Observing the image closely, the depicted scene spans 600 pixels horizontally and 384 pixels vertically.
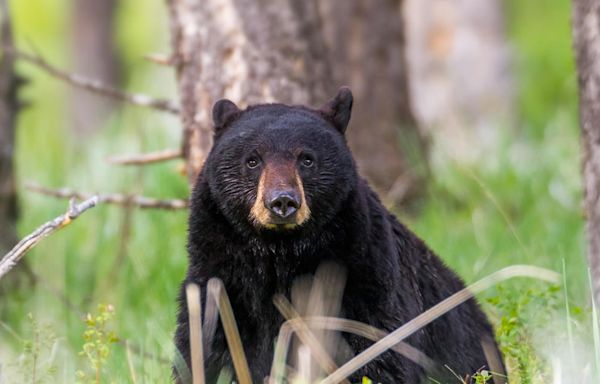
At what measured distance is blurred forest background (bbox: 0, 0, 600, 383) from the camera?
5.10m

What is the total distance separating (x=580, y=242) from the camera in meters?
7.44

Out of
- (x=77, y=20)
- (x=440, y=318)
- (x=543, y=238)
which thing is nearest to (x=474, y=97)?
(x=543, y=238)

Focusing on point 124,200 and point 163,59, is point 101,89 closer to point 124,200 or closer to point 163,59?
point 163,59

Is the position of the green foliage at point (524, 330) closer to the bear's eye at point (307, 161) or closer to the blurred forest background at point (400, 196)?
the blurred forest background at point (400, 196)

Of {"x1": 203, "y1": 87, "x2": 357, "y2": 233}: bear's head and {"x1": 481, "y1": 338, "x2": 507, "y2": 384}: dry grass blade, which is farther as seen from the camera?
{"x1": 481, "y1": 338, "x2": 507, "y2": 384}: dry grass blade

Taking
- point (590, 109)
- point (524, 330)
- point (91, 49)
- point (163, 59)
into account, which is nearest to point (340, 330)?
point (524, 330)

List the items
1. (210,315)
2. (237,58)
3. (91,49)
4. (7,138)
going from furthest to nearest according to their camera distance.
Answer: (91,49)
(7,138)
(237,58)
(210,315)

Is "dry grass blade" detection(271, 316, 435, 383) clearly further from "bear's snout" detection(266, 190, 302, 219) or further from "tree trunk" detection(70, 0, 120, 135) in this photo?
"tree trunk" detection(70, 0, 120, 135)

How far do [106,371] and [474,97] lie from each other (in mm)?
9694

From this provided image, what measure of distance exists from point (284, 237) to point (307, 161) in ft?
1.03

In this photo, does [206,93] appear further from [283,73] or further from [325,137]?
[325,137]

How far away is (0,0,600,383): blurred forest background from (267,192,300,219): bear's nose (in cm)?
72

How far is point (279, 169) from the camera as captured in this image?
4.51 meters

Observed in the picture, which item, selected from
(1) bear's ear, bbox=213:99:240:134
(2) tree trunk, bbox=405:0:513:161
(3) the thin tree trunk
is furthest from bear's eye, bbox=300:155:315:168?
(2) tree trunk, bbox=405:0:513:161
